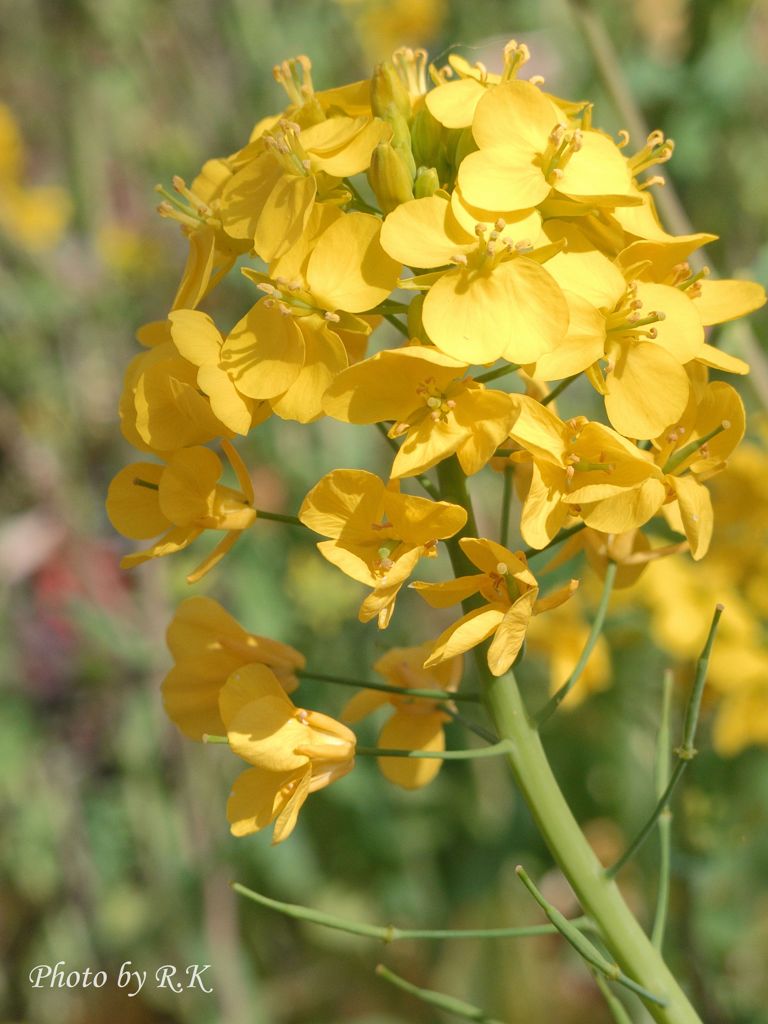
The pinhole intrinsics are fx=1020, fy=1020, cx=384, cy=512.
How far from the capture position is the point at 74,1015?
2.44m

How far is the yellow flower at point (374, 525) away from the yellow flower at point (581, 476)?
0.07m

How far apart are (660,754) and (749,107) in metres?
2.59

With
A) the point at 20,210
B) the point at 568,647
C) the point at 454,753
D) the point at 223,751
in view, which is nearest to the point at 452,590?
the point at 454,753

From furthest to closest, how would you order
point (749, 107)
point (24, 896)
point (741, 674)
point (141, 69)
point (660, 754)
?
point (141, 69) → point (749, 107) → point (24, 896) → point (741, 674) → point (660, 754)

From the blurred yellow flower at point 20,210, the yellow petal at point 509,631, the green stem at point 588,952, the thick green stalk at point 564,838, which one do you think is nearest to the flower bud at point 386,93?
the thick green stalk at point 564,838

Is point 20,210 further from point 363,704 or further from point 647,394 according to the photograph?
point 647,394

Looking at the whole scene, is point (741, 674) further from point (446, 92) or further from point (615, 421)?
point (446, 92)

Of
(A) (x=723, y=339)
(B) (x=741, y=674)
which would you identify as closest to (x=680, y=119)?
(A) (x=723, y=339)

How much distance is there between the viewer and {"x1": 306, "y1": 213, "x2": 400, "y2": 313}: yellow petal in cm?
85

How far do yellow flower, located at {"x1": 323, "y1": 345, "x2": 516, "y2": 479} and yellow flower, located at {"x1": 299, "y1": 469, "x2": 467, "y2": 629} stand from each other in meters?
0.03

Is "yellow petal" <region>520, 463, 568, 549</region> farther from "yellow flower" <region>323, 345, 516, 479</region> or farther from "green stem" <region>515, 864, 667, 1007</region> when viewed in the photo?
"green stem" <region>515, 864, 667, 1007</region>

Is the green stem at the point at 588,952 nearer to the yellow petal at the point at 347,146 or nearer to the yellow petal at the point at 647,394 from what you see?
the yellow petal at the point at 647,394

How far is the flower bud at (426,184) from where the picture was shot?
0.88 metres

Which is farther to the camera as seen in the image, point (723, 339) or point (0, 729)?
point (0, 729)
